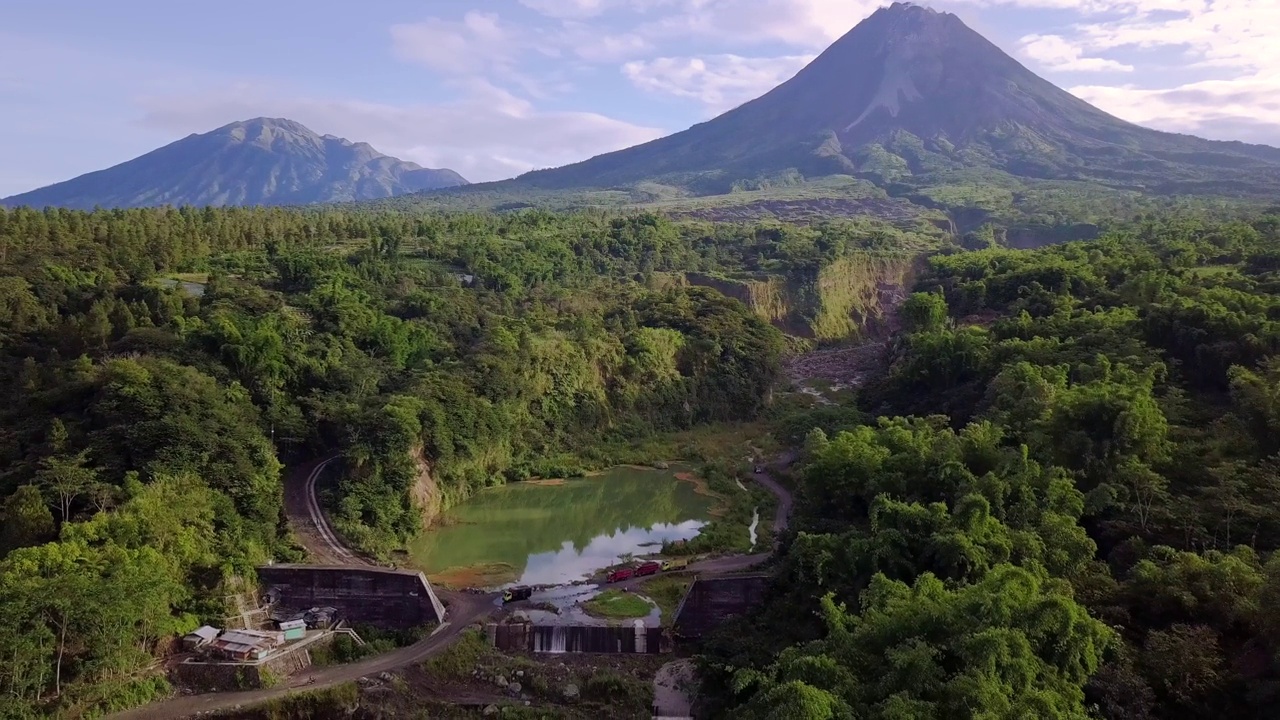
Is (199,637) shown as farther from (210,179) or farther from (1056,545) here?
(210,179)

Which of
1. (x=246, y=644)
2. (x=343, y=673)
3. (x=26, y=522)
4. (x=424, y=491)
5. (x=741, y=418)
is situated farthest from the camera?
(x=741, y=418)

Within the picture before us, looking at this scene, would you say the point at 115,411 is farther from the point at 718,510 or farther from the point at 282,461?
the point at 718,510

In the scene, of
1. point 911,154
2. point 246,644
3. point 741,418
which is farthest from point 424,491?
point 911,154

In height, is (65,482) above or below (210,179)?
below

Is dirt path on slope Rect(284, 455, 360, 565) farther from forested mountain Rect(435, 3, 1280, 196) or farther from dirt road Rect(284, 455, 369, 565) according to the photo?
forested mountain Rect(435, 3, 1280, 196)

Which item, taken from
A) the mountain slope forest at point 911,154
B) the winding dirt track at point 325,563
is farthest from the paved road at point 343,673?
the mountain slope forest at point 911,154

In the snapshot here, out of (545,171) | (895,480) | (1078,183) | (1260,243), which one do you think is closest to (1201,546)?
(895,480)

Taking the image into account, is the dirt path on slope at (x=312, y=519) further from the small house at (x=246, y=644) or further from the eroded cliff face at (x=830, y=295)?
the eroded cliff face at (x=830, y=295)
